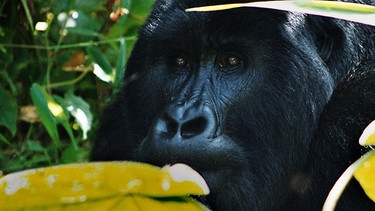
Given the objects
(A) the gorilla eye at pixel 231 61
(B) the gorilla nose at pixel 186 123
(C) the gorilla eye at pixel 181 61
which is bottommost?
(B) the gorilla nose at pixel 186 123

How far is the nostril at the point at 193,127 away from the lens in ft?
8.70

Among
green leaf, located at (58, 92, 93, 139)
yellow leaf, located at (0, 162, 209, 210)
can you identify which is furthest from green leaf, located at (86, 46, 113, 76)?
yellow leaf, located at (0, 162, 209, 210)

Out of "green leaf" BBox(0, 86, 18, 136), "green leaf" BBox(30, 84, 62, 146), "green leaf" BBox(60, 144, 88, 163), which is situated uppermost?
"green leaf" BBox(30, 84, 62, 146)

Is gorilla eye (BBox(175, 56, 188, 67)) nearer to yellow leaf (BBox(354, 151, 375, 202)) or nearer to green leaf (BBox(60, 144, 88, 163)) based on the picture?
green leaf (BBox(60, 144, 88, 163))

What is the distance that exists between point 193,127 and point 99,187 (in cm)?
68

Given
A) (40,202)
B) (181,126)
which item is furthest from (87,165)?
(181,126)

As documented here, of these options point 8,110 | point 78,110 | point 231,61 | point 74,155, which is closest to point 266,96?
point 231,61

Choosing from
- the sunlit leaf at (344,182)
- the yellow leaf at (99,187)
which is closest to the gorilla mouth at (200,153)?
the yellow leaf at (99,187)

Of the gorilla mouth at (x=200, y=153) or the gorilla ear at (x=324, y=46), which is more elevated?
the gorilla ear at (x=324, y=46)

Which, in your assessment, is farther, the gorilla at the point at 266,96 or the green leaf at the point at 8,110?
Answer: the green leaf at the point at 8,110

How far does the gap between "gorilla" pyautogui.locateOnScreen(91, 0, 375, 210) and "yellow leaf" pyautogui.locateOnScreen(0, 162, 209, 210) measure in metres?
0.58

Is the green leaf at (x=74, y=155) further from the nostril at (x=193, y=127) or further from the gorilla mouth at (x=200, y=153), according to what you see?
the nostril at (x=193, y=127)

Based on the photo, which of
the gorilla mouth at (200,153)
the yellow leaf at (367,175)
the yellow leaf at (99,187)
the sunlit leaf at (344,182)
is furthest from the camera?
the gorilla mouth at (200,153)

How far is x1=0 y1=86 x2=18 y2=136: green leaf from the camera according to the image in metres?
4.06
